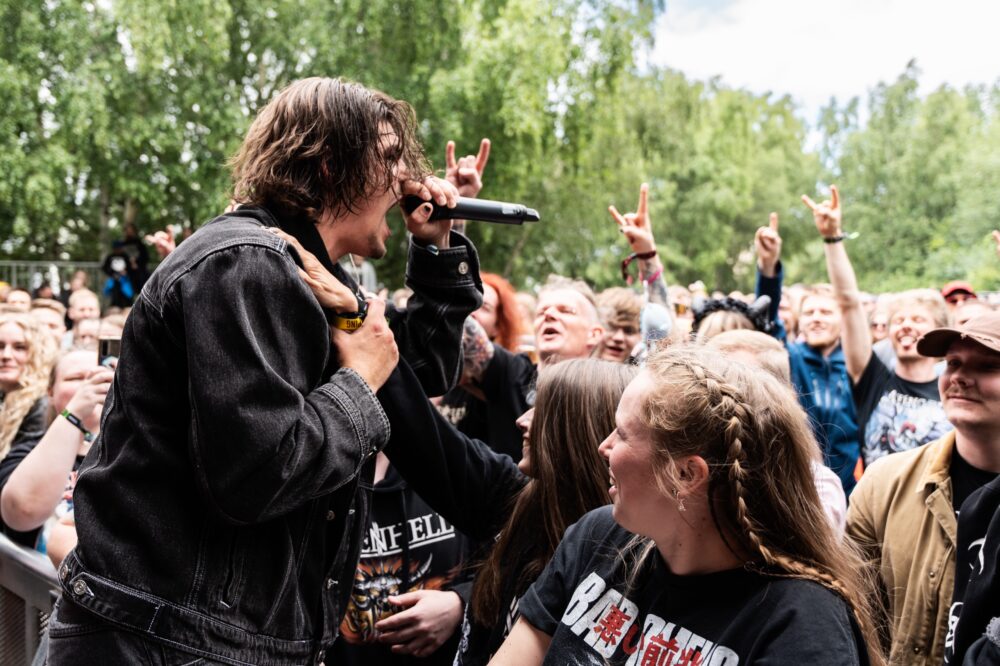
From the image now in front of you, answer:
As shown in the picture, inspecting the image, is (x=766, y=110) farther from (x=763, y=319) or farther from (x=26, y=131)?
(x=763, y=319)

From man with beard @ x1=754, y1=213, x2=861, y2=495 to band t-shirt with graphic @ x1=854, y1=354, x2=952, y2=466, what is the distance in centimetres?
13

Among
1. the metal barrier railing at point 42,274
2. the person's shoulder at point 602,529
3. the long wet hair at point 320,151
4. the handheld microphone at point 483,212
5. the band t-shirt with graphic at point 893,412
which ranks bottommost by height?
the metal barrier railing at point 42,274

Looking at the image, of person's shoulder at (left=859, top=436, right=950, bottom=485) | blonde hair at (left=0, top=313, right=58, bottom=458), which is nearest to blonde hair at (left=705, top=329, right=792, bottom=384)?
person's shoulder at (left=859, top=436, right=950, bottom=485)

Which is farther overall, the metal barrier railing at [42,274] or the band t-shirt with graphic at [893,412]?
the metal barrier railing at [42,274]

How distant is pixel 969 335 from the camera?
102 inches

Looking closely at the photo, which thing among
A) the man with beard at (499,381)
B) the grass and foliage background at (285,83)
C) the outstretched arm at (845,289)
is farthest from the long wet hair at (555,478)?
the grass and foliage background at (285,83)

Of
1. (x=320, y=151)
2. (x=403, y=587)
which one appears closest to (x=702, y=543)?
(x=320, y=151)

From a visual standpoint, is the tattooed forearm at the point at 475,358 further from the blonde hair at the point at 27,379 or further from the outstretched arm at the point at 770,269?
the blonde hair at the point at 27,379

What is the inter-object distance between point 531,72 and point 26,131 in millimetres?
8331

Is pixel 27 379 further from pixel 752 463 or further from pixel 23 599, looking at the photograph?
→ pixel 752 463

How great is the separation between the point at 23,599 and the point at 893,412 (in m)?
3.98

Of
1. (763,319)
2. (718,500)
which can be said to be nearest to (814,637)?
(718,500)

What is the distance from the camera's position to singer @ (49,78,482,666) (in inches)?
58.9

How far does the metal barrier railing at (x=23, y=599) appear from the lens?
284 cm
